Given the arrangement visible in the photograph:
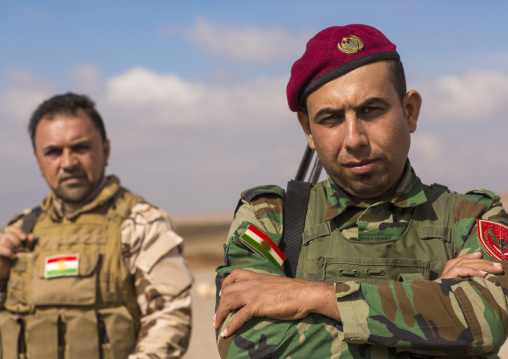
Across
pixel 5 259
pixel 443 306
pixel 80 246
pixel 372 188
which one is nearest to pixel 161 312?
pixel 80 246

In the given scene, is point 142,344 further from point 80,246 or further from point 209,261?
point 209,261

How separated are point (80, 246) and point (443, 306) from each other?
3165 millimetres

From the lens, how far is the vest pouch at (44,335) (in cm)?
475

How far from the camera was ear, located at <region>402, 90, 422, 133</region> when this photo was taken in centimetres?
286

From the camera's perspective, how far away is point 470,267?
252cm

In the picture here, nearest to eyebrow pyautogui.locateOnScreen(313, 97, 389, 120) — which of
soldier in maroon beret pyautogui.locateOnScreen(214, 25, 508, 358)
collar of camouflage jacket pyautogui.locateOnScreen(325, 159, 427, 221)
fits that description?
soldier in maroon beret pyautogui.locateOnScreen(214, 25, 508, 358)

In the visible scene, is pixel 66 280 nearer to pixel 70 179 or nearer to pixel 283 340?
pixel 70 179

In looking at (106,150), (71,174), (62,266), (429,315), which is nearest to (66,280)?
(62,266)

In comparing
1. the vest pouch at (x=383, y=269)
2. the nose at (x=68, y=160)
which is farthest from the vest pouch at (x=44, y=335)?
the vest pouch at (x=383, y=269)

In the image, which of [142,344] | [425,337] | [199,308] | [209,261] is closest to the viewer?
[425,337]

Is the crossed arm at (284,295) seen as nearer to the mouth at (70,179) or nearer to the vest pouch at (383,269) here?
the vest pouch at (383,269)

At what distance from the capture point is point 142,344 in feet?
15.0

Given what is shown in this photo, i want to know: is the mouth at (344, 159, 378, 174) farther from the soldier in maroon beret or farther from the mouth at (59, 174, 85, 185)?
the mouth at (59, 174, 85, 185)

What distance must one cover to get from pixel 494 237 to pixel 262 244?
36.2 inches
